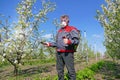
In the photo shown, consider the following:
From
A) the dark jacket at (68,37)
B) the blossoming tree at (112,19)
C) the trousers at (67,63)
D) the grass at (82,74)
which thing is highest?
the blossoming tree at (112,19)

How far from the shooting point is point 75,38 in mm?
6980

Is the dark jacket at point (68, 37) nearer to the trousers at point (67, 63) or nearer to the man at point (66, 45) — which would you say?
the man at point (66, 45)

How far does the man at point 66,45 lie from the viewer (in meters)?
6.99

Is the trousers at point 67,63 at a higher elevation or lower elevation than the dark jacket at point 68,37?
lower

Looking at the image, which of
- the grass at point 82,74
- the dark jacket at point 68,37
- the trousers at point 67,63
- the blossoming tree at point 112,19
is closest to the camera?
the dark jacket at point 68,37

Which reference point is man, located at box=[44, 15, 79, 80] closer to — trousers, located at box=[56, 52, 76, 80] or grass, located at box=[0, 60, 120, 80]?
trousers, located at box=[56, 52, 76, 80]

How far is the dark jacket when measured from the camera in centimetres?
697

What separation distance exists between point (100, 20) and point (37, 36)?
4007mm

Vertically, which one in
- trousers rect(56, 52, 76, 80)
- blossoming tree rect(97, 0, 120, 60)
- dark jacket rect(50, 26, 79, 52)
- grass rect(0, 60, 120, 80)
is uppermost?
blossoming tree rect(97, 0, 120, 60)

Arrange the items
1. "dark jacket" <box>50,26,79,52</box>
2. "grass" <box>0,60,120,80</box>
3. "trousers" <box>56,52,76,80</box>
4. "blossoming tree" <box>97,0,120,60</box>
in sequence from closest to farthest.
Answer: "dark jacket" <box>50,26,79,52</box> < "trousers" <box>56,52,76,80</box> < "grass" <box>0,60,120,80</box> < "blossoming tree" <box>97,0,120,60</box>

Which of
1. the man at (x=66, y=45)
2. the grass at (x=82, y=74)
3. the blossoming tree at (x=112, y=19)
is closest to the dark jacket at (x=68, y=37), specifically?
the man at (x=66, y=45)

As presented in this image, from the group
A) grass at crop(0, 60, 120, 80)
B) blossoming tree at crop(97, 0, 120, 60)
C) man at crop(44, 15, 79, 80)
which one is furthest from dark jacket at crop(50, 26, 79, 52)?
blossoming tree at crop(97, 0, 120, 60)

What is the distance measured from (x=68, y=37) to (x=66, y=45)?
0.71 ft

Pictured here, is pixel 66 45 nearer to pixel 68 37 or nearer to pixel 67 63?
pixel 68 37
